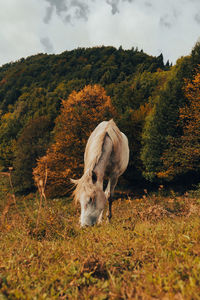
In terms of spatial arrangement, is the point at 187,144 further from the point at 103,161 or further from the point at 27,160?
the point at 27,160

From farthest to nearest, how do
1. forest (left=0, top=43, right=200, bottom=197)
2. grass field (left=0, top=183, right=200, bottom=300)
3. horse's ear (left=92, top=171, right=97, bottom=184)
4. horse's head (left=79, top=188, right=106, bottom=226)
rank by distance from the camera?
forest (left=0, top=43, right=200, bottom=197) → horse's ear (left=92, top=171, right=97, bottom=184) → horse's head (left=79, top=188, right=106, bottom=226) → grass field (left=0, top=183, right=200, bottom=300)

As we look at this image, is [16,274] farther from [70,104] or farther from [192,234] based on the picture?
[70,104]

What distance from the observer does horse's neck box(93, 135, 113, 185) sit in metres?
5.16

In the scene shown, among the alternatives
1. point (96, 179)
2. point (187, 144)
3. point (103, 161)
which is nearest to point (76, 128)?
point (187, 144)

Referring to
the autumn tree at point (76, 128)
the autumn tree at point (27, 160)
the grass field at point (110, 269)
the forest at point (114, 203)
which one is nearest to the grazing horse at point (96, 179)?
the forest at point (114, 203)

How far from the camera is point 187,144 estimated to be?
16.9m

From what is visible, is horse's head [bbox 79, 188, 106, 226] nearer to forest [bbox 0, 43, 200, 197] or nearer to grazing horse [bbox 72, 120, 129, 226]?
grazing horse [bbox 72, 120, 129, 226]

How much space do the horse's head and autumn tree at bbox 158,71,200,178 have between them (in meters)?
13.6

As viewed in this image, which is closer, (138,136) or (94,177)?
(94,177)

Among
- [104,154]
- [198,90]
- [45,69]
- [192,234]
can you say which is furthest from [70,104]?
[45,69]

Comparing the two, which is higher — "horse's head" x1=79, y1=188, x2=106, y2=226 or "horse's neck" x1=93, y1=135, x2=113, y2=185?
"horse's neck" x1=93, y1=135, x2=113, y2=185

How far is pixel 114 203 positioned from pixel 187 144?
8.24 metres

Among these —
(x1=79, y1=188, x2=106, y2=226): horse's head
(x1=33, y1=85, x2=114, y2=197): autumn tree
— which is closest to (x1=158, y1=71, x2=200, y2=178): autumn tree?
(x1=33, y1=85, x2=114, y2=197): autumn tree

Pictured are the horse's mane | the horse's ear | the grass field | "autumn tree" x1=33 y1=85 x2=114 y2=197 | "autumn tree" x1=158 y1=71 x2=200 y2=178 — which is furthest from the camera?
"autumn tree" x1=33 y1=85 x2=114 y2=197
